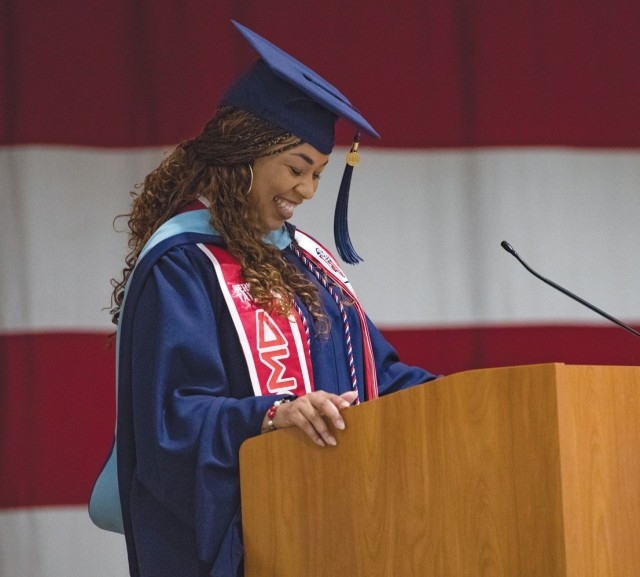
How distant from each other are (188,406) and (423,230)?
1.63 metres

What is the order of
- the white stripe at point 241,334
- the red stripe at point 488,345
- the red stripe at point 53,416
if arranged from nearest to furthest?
the white stripe at point 241,334
the red stripe at point 53,416
the red stripe at point 488,345

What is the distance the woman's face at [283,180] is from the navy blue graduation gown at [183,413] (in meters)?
0.13

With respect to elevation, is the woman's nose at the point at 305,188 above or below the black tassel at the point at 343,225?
above

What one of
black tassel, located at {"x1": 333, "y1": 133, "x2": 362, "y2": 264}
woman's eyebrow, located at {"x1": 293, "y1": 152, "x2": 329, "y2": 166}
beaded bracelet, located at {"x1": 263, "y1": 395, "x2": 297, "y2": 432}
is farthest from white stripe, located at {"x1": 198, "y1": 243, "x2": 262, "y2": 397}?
black tassel, located at {"x1": 333, "y1": 133, "x2": 362, "y2": 264}

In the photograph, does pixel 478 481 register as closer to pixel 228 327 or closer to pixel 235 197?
pixel 228 327

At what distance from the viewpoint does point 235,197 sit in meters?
1.97

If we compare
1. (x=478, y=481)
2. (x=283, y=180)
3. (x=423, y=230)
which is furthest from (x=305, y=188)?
(x=423, y=230)

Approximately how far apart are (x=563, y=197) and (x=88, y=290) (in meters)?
1.43

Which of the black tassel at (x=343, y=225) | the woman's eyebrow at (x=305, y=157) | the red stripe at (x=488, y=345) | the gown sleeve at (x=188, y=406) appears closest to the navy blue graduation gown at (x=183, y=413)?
the gown sleeve at (x=188, y=406)

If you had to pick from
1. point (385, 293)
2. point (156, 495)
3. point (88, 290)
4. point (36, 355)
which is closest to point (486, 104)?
point (385, 293)

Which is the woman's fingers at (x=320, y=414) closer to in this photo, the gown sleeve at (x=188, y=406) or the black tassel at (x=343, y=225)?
the gown sleeve at (x=188, y=406)

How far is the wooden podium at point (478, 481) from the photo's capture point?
128 cm

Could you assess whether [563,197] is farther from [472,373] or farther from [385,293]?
[472,373]

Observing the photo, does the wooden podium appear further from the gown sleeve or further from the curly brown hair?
the curly brown hair
